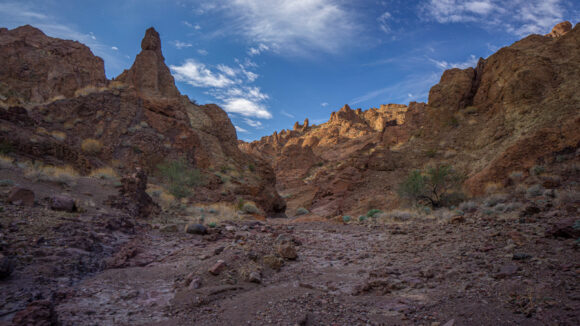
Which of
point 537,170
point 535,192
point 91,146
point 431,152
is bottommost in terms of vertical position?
point 535,192

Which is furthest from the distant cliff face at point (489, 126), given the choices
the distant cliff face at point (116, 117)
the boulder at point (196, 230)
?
the boulder at point (196, 230)

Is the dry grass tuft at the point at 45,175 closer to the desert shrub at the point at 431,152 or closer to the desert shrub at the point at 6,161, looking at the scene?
the desert shrub at the point at 6,161

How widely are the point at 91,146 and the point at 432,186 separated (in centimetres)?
2031

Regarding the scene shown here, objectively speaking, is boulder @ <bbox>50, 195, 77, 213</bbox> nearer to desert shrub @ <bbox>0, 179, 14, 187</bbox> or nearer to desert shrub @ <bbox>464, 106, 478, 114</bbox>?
desert shrub @ <bbox>0, 179, 14, 187</bbox>

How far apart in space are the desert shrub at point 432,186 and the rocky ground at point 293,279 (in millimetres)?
8566

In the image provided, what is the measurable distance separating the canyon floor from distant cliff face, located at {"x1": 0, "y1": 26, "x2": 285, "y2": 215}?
29.4 feet

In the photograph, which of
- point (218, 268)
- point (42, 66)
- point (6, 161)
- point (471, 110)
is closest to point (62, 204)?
point (6, 161)

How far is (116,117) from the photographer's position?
66.7 ft

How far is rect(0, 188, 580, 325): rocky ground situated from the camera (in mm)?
2658

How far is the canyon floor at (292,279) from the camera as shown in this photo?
2.66 m

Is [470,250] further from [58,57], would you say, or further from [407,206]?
[58,57]

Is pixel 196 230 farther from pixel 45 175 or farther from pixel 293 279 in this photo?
pixel 45 175

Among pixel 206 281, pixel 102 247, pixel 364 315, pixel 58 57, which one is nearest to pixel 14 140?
pixel 102 247

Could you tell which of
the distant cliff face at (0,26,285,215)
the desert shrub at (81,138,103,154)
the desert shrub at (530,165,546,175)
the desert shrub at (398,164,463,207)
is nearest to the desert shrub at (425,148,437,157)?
the desert shrub at (398,164,463,207)
